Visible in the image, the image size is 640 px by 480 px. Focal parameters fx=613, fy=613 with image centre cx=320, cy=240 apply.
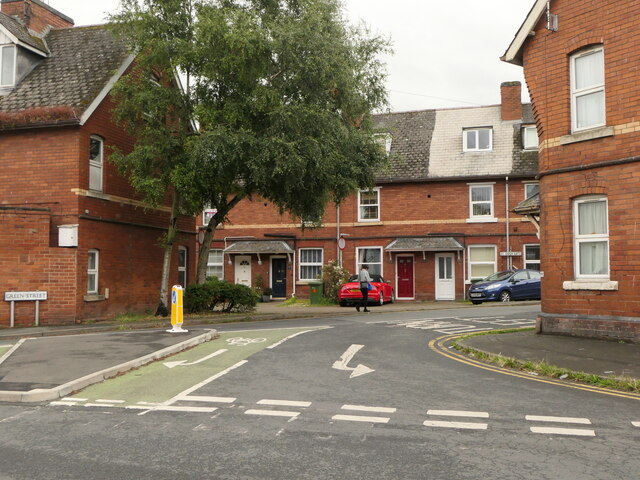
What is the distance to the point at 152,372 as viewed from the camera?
9.66 metres

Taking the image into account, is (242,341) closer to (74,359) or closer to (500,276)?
(74,359)

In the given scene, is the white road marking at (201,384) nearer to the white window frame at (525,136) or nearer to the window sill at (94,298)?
the window sill at (94,298)

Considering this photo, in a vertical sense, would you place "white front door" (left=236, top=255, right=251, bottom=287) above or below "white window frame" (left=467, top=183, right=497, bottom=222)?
below

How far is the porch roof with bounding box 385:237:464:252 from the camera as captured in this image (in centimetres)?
3073

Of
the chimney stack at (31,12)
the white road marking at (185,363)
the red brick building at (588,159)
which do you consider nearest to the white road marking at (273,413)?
the white road marking at (185,363)

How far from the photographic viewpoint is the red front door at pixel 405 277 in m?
32.5

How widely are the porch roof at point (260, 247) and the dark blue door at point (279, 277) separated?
3.53 ft

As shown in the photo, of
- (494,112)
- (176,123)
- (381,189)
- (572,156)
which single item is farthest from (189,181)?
(494,112)

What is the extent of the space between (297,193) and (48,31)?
40.2ft

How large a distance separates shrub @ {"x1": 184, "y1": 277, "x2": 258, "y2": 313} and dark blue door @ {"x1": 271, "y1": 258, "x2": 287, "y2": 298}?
11256 mm

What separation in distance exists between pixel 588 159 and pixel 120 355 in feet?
33.6

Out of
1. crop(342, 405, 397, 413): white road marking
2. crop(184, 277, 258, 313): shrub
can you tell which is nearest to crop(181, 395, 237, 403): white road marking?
crop(342, 405, 397, 413): white road marking

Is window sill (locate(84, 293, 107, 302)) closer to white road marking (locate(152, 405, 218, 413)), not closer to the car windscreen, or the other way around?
white road marking (locate(152, 405, 218, 413))

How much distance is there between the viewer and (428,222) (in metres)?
32.3
